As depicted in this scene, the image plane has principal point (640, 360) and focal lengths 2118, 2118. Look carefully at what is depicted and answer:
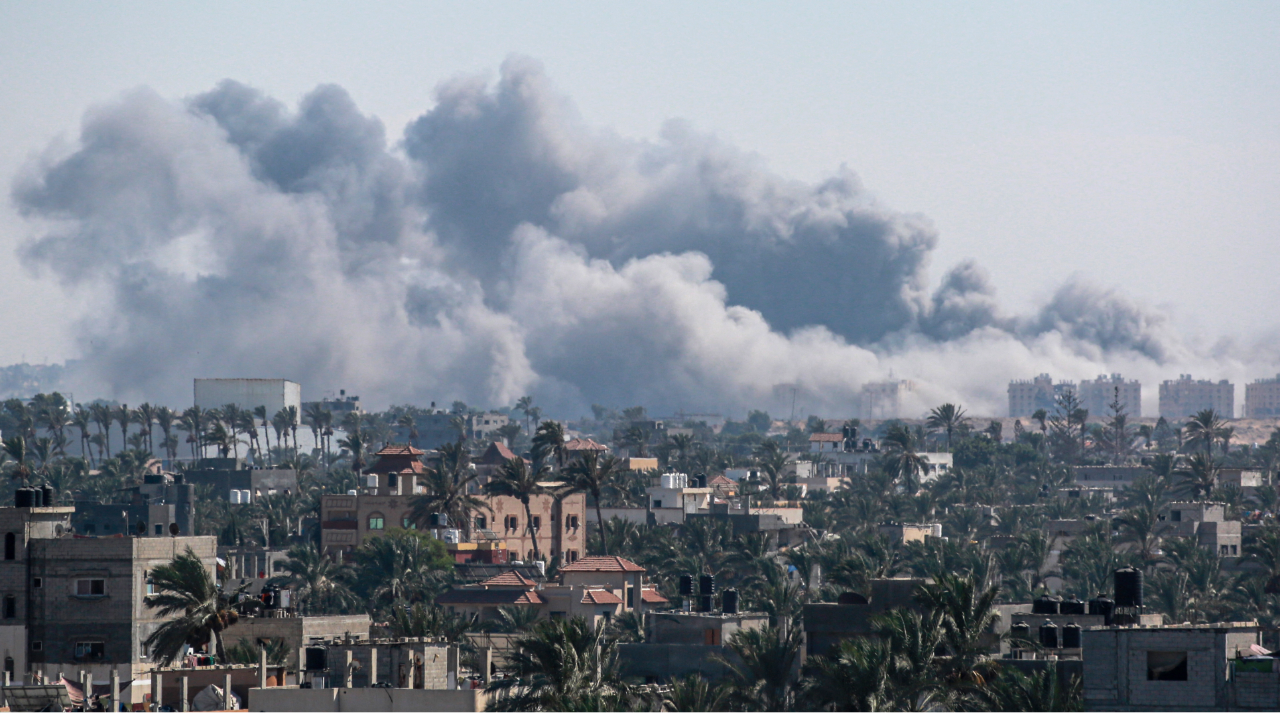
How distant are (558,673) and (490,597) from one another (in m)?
48.6

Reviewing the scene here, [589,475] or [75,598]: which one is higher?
[589,475]

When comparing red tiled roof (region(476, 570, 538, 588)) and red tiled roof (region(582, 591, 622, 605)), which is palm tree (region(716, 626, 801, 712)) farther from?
red tiled roof (region(476, 570, 538, 588))

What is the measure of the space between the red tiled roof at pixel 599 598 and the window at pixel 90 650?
3373 cm

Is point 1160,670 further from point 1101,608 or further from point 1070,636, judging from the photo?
point 1101,608

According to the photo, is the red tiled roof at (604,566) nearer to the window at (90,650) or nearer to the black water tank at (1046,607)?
the black water tank at (1046,607)

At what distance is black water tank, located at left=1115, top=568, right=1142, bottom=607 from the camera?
71.4 meters

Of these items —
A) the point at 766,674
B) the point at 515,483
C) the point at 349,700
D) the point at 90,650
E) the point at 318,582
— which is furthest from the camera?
the point at 515,483

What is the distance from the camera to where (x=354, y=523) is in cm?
14312

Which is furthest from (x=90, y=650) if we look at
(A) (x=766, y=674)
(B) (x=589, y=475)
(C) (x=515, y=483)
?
(C) (x=515, y=483)

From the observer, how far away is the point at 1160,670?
49.5 meters

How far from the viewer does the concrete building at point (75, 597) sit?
73188 mm

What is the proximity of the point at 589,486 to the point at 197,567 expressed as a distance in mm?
76582

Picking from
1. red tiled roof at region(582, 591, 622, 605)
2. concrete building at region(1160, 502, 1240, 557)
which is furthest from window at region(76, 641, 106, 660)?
concrete building at region(1160, 502, 1240, 557)

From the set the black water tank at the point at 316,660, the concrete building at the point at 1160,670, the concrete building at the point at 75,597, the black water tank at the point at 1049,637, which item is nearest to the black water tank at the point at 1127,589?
the black water tank at the point at 1049,637
